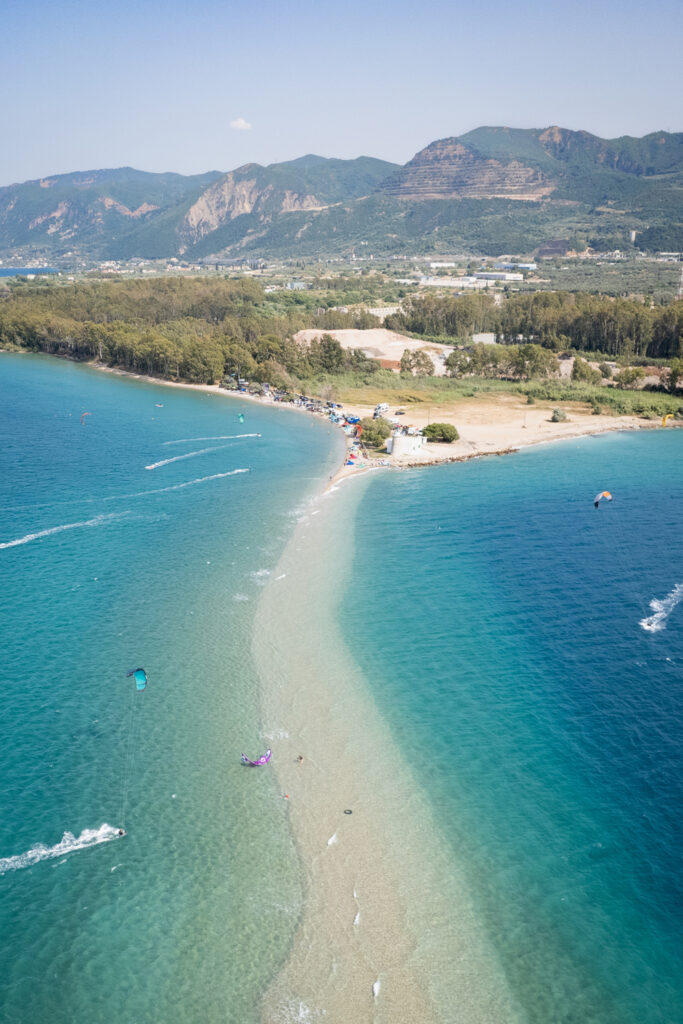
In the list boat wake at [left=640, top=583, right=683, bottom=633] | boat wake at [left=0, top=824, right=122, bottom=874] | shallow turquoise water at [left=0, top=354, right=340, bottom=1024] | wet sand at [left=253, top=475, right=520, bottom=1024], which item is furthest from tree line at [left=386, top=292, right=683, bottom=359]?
boat wake at [left=0, top=824, right=122, bottom=874]

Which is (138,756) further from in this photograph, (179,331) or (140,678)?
(179,331)

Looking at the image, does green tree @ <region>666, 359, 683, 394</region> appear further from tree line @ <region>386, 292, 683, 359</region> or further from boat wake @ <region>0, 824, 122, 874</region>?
boat wake @ <region>0, 824, 122, 874</region>

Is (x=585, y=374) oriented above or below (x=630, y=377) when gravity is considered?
below

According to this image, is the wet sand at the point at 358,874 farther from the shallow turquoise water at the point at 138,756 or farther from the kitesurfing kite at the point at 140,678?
the kitesurfing kite at the point at 140,678

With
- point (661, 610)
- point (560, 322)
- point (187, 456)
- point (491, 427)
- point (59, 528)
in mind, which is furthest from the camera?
point (560, 322)

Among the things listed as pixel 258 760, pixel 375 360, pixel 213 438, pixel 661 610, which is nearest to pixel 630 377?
pixel 375 360

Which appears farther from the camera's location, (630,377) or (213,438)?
(630,377)

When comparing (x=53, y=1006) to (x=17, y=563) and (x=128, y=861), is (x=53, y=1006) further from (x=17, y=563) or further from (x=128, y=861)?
(x=17, y=563)
